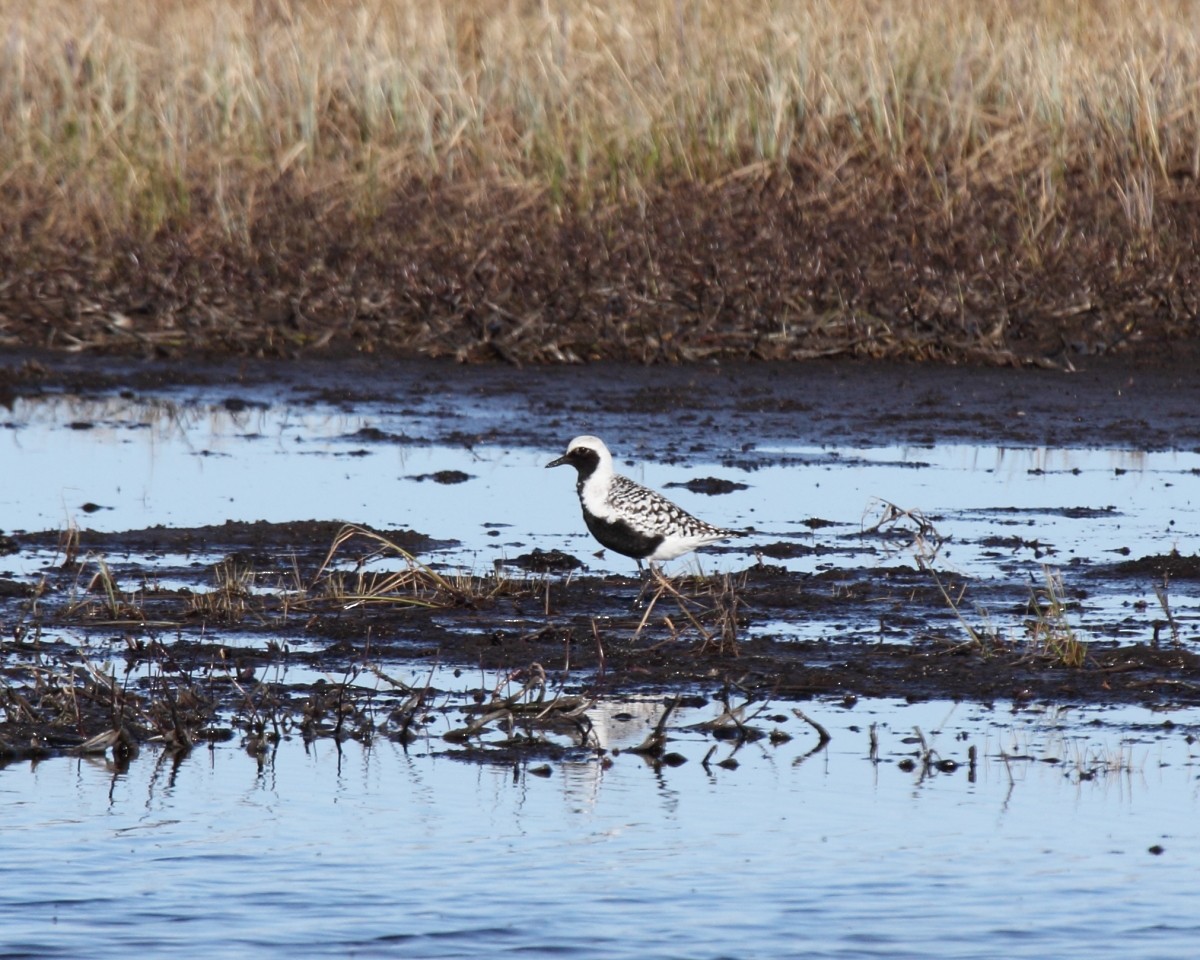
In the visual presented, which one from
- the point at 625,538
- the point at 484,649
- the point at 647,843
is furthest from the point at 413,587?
the point at 647,843

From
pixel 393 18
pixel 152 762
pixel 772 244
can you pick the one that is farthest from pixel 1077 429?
pixel 393 18

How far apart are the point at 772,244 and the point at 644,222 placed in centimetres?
88

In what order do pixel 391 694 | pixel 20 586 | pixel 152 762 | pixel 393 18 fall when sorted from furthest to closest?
pixel 393 18, pixel 20 586, pixel 391 694, pixel 152 762

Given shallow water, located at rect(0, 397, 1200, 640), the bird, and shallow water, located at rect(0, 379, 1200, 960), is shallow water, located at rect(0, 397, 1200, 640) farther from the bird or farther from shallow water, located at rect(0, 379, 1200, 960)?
shallow water, located at rect(0, 379, 1200, 960)

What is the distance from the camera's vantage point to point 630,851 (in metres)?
5.40

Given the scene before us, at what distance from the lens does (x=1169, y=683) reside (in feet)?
21.9

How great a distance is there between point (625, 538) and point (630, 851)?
2862 millimetres

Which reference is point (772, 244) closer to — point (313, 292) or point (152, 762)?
point (313, 292)

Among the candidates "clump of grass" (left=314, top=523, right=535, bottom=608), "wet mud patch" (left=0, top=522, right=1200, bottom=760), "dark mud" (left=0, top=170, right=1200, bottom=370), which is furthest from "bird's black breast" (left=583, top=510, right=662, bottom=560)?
"dark mud" (left=0, top=170, right=1200, bottom=370)

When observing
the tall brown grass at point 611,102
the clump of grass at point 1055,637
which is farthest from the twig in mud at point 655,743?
the tall brown grass at point 611,102

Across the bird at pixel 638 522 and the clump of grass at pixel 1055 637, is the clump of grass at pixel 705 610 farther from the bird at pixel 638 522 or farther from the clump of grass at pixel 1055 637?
the clump of grass at pixel 1055 637

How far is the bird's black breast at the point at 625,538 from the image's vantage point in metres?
8.17

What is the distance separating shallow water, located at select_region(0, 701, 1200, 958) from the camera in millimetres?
4953

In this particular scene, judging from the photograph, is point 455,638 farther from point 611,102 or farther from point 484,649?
point 611,102
